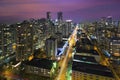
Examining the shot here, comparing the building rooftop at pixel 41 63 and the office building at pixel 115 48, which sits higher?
the office building at pixel 115 48

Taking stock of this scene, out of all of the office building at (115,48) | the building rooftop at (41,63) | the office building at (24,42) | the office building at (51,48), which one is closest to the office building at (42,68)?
the building rooftop at (41,63)

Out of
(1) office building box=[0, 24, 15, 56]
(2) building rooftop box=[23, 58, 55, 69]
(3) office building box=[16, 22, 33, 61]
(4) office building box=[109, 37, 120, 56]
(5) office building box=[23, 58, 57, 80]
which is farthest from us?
(4) office building box=[109, 37, 120, 56]

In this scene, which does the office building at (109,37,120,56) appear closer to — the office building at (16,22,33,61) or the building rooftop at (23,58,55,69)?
the building rooftop at (23,58,55,69)

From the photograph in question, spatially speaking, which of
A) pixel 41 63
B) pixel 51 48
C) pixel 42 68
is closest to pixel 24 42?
pixel 51 48

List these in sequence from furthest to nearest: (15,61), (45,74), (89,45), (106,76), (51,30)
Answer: (51,30), (89,45), (15,61), (45,74), (106,76)

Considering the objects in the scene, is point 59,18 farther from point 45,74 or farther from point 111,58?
point 45,74

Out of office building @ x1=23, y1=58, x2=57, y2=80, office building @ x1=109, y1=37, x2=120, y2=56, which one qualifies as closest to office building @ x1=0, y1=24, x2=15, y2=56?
office building @ x1=23, y1=58, x2=57, y2=80

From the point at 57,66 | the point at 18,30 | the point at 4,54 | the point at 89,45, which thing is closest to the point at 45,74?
the point at 57,66

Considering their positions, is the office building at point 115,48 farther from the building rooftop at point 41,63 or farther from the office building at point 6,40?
the office building at point 6,40
